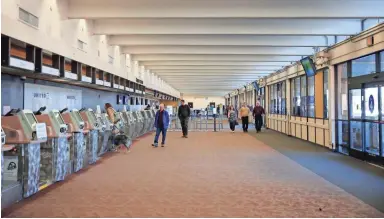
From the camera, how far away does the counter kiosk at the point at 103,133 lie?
8727 millimetres

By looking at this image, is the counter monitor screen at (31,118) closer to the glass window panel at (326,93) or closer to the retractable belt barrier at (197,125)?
the glass window panel at (326,93)

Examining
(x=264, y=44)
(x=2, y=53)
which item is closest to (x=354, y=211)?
(x=2, y=53)

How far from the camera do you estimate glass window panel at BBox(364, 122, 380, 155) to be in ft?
25.9

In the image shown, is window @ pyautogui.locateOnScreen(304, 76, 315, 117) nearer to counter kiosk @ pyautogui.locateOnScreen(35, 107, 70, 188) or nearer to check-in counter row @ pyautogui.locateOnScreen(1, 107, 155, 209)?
check-in counter row @ pyautogui.locateOnScreen(1, 107, 155, 209)

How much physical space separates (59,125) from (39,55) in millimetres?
1166

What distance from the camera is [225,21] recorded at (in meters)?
8.92

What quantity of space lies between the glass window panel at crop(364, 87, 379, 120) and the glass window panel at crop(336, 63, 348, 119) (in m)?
1.14

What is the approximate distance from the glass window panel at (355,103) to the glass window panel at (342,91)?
35 centimetres

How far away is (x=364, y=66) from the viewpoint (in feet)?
28.1

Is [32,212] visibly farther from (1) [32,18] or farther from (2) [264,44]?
(2) [264,44]

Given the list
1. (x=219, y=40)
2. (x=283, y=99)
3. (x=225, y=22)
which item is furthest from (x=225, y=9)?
(x=283, y=99)

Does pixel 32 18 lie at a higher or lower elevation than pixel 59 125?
higher

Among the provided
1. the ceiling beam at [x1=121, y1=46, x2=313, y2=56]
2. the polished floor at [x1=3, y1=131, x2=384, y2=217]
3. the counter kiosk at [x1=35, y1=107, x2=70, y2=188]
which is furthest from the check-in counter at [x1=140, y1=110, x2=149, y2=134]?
the counter kiosk at [x1=35, y1=107, x2=70, y2=188]

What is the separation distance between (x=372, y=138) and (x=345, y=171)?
1.68 metres
